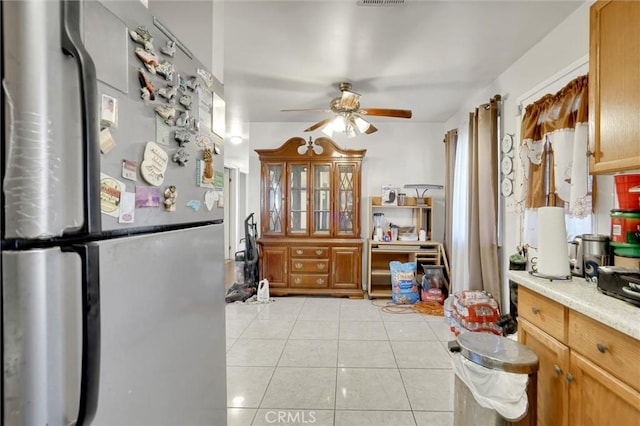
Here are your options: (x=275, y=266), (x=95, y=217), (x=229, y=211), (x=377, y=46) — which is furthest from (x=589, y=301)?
(x=229, y=211)

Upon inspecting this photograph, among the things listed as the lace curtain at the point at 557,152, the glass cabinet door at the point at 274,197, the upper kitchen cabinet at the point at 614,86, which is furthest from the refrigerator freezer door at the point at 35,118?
the glass cabinet door at the point at 274,197

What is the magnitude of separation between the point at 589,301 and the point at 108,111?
5.42ft

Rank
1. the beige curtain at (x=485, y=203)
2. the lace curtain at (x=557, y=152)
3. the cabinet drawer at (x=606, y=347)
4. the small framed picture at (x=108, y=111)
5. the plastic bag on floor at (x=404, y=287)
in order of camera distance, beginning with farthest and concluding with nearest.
Result: 1. the plastic bag on floor at (x=404, y=287)
2. the beige curtain at (x=485, y=203)
3. the lace curtain at (x=557, y=152)
4. the cabinet drawer at (x=606, y=347)
5. the small framed picture at (x=108, y=111)

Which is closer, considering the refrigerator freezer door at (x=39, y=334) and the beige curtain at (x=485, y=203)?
the refrigerator freezer door at (x=39, y=334)

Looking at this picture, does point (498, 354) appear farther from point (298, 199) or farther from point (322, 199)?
point (298, 199)

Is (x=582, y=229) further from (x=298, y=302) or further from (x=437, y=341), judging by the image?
(x=298, y=302)

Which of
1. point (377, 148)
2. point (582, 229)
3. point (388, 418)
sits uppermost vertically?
point (377, 148)

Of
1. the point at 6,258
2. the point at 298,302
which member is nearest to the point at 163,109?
the point at 6,258

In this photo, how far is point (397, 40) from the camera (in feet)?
7.70

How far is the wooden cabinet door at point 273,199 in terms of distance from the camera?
14.3ft

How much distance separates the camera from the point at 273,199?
4.40m

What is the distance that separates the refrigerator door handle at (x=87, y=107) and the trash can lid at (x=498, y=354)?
1.56 meters

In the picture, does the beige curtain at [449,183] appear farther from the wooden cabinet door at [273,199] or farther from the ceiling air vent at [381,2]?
the ceiling air vent at [381,2]

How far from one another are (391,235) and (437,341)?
67.0 inches
